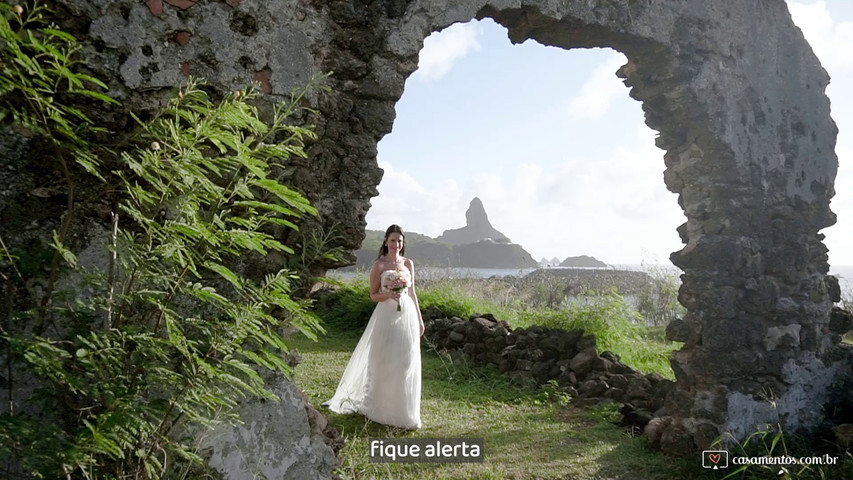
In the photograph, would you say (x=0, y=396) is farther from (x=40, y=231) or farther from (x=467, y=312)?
A: (x=467, y=312)

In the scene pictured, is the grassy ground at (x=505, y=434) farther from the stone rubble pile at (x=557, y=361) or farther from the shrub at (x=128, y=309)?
the shrub at (x=128, y=309)

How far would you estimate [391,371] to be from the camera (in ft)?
16.1

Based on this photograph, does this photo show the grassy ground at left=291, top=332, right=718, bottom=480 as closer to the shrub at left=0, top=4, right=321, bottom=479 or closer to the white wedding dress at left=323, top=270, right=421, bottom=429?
the white wedding dress at left=323, top=270, right=421, bottom=429

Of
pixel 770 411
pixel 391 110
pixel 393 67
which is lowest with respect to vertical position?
pixel 770 411

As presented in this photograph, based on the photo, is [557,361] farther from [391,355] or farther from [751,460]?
[751,460]

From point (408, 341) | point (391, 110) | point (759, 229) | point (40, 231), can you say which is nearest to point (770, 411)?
point (759, 229)

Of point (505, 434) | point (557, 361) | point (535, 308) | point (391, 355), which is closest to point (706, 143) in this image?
point (505, 434)

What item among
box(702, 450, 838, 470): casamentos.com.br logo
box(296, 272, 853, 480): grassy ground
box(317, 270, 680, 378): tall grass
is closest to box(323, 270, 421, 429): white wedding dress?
box(296, 272, 853, 480): grassy ground

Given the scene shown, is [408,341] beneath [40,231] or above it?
beneath

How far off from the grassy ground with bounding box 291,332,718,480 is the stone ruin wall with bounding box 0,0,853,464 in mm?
426

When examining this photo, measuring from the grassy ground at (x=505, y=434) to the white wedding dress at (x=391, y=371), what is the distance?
0.42 ft

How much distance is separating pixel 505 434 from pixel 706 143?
9.86 ft

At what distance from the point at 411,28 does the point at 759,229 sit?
326cm

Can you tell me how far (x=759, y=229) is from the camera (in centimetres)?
430
